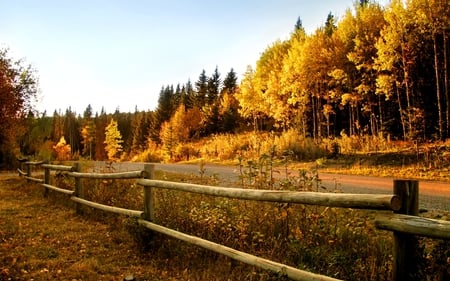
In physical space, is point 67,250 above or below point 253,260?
below

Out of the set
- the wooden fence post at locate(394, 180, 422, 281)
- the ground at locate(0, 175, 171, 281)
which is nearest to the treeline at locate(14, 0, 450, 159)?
the ground at locate(0, 175, 171, 281)

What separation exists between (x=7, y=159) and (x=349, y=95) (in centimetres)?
2583

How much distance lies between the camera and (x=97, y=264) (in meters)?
5.46

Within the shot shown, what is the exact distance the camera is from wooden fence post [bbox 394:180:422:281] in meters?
3.07

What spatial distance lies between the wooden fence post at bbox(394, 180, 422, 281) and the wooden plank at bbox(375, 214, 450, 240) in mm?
87

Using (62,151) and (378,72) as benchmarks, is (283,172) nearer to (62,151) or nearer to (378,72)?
(378,72)

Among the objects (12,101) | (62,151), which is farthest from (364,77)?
(62,151)

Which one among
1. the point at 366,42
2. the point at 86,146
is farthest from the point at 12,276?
the point at 86,146

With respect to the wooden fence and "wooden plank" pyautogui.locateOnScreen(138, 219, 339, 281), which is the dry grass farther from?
the wooden fence

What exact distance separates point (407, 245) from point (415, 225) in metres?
0.28

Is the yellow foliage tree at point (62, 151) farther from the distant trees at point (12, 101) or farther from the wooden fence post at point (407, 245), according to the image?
the wooden fence post at point (407, 245)

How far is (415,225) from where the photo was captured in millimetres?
2896

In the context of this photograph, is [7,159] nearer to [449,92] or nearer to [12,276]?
[12,276]

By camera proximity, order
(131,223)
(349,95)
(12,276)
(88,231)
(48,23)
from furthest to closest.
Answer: (349,95)
(48,23)
(88,231)
(131,223)
(12,276)
